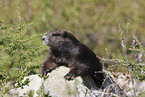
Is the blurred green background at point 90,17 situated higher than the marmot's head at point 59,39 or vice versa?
the blurred green background at point 90,17

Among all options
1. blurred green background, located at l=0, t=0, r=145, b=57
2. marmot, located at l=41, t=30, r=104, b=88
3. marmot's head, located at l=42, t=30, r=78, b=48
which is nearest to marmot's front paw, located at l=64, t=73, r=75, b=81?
marmot, located at l=41, t=30, r=104, b=88

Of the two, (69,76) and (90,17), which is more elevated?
(90,17)

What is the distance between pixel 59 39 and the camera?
417 centimetres

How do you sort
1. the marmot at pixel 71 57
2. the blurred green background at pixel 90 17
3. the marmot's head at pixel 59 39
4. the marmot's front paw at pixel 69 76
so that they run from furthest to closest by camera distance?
the blurred green background at pixel 90 17 → the marmot's head at pixel 59 39 → the marmot at pixel 71 57 → the marmot's front paw at pixel 69 76

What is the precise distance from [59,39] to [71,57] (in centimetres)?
51

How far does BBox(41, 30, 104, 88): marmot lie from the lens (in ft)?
12.2

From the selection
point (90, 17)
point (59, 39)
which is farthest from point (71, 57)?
point (90, 17)

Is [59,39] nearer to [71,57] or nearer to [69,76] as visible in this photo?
[71,57]

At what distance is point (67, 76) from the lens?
11.9 feet

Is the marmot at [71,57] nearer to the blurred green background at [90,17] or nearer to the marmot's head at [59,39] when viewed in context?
the marmot's head at [59,39]

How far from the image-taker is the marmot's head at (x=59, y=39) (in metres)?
4.10

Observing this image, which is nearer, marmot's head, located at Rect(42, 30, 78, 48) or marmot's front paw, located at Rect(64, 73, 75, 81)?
marmot's front paw, located at Rect(64, 73, 75, 81)

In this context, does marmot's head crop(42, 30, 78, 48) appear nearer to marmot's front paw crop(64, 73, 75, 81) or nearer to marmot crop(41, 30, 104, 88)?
marmot crop(41, 30, 104, 88)

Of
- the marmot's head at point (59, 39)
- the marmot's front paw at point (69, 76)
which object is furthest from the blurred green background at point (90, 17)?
the marmot's front paw at point (69, 76)
